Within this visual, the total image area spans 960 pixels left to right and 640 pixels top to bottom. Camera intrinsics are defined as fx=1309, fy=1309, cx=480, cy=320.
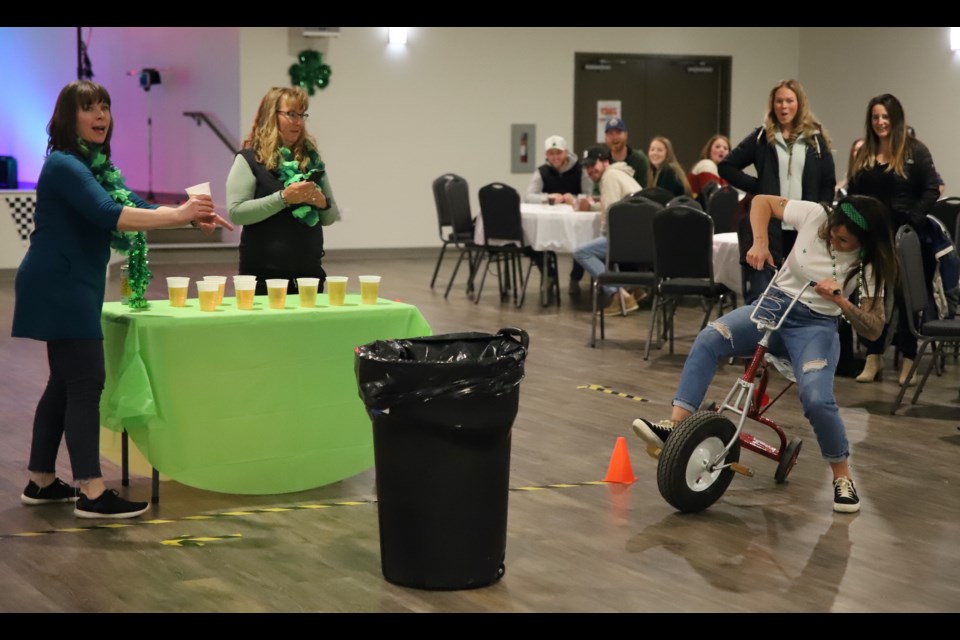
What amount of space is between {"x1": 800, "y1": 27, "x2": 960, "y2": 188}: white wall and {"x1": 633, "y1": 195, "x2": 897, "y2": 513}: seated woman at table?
31.9ft

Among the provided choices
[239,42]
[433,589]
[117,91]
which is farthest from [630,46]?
[433,589]

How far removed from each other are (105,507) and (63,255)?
33.9 inches

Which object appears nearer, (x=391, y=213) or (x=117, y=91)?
(x=391, y=213)

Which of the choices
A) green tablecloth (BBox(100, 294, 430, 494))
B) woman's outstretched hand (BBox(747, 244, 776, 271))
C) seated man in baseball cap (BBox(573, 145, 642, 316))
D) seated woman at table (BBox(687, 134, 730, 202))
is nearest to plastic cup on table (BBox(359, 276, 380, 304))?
green tablecloth (BBox(100, 294, 430, 494))

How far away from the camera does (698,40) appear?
16016 mm

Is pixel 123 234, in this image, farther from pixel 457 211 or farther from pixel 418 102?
pixel 418 102

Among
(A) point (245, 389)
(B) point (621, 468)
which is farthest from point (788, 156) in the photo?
(A) point (245, 389)

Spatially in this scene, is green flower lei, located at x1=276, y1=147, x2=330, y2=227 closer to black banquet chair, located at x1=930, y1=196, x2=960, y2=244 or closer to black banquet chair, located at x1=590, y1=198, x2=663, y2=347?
black banquet chair, located at x1=590, y1=198, x2=663, y2=347

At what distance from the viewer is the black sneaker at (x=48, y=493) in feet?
15.2

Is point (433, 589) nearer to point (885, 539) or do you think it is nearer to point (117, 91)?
point (885, 539)

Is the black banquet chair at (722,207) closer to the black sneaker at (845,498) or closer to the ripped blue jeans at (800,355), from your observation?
the ripped blue jeans at (800,355)

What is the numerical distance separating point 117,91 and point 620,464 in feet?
41.0

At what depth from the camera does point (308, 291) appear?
187 inches
